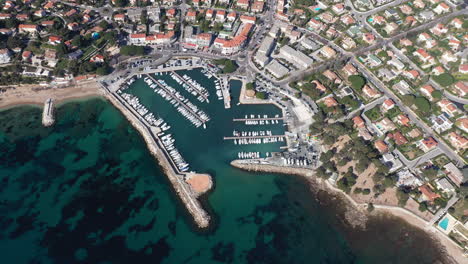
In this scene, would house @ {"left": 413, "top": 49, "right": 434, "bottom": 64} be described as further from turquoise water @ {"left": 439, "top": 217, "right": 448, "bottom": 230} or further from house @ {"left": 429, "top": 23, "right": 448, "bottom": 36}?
turquoise water @ {"left": 439, "top": 217, "right": 448, "bottom": 230}

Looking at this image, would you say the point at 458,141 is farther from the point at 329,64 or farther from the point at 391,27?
the point at 391,27

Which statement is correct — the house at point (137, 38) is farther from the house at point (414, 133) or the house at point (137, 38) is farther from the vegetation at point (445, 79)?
the vegetation at point (445, 79)

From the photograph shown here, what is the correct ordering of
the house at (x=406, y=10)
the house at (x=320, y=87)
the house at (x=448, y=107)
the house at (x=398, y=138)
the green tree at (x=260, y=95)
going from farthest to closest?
the house at (x=406, y=10) < the house at (x=320, y=87) < the green tree at (x=260, y=95) < the house at (x=448, y=107) < the house at (x=398, y=138)

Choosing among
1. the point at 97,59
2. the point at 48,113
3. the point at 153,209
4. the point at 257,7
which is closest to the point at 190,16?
the point at 257,7

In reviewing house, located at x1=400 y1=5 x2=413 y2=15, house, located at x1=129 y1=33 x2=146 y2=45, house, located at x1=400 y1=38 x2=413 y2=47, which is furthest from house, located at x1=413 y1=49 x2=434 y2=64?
house, located at x1=129 y1=33 x2=146 y2=45

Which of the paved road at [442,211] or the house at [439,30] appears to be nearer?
the paved road at [442,211]

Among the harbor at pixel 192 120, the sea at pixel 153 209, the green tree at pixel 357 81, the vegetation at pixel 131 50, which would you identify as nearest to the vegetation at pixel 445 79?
the green tree at pixel 357 81

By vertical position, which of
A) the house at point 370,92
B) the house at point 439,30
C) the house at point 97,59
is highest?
the house at point 439,30

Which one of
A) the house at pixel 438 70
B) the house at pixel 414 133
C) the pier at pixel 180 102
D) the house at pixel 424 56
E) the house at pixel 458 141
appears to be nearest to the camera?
the house at pixel 458 141
